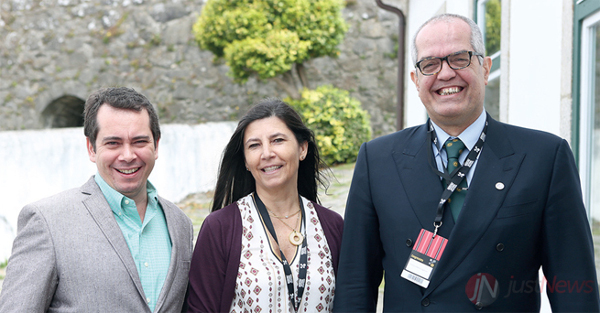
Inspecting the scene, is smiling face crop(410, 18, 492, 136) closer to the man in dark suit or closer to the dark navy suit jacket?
the man in dark suit

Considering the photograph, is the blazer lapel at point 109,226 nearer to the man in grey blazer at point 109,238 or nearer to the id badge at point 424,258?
the man in grey blazer at point 109,238

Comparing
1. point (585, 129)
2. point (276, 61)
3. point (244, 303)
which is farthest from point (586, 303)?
point (276, 61)

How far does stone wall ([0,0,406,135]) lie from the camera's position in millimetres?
11312

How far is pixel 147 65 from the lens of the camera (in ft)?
39.5

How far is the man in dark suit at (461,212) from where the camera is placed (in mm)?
1720

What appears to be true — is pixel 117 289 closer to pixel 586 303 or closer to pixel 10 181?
pixel 586 303

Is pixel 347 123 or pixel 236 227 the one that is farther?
pixel 347 123

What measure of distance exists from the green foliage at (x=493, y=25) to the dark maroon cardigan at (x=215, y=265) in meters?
3.47

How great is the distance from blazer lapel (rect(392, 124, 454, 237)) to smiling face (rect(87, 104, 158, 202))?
1070 mm

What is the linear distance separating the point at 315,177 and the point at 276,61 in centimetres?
707

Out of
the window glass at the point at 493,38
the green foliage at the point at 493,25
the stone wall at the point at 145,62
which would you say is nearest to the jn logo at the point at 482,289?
the window glass at the point at 493,38

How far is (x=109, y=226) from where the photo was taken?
2.05 m

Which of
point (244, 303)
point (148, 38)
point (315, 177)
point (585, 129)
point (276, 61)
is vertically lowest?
point (244, 303)

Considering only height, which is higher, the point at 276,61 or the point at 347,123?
the point at 276,61
